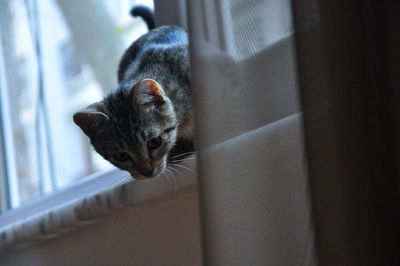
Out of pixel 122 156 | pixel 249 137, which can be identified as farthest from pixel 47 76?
pixel 249 137

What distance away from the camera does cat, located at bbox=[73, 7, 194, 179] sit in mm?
918

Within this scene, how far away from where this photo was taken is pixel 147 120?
921 mm

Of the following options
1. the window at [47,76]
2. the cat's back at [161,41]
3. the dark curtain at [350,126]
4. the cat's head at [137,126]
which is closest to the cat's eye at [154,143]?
the cat's head at [137,126]

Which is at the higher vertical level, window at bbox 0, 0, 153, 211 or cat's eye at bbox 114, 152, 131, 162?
window at bbox 0, 0, 153, 211

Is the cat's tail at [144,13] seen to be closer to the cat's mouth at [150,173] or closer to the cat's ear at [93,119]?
the cat's ear at [93,119]

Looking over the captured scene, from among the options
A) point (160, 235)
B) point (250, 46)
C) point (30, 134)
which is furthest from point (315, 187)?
point (30, 134)

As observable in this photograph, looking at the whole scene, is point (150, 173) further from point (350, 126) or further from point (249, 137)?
point (350, 126)

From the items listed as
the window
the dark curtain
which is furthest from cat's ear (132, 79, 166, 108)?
the window

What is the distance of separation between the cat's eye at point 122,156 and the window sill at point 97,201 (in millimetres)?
47

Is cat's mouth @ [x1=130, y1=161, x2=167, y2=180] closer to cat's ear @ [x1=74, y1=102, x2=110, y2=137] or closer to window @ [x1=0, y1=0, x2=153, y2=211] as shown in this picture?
cat's ear @ [x1=74, y1=102, x2=110, y2=137]

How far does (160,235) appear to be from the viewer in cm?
87

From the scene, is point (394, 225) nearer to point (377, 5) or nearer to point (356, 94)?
point (356, 94)

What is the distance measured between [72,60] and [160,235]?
1.31 m

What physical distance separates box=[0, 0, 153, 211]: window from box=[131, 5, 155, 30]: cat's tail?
1.07 feet
